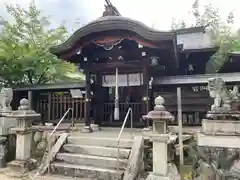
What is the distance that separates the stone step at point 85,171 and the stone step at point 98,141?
2.80 feet

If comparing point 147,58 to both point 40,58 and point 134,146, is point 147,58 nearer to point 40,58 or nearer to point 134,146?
point 134,146

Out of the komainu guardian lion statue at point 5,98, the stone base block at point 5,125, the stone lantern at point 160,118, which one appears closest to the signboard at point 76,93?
the komainu guardian lion statue at point 5,98

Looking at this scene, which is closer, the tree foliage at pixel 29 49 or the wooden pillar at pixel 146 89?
the wooden pillar at pixel 146 89

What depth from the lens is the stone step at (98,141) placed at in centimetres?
589

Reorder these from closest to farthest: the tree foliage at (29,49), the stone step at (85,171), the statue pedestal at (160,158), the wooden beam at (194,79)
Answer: the statue pedestal at (160,158), the stone step at (85,171), the wooden beam at (194,79), the tree foliage at (29,49)

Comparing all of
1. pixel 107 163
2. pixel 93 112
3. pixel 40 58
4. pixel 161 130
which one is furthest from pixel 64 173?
pixel 40 58

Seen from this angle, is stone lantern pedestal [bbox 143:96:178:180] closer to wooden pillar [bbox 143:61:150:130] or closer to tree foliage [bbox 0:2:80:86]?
wooden pillar [bbox 143:61:150:130]

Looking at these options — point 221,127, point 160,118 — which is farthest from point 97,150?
point 221,127

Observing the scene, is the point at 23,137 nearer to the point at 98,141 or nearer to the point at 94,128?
the point at 98,141

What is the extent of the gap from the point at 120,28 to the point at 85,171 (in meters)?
4.77

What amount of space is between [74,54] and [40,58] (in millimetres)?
3702

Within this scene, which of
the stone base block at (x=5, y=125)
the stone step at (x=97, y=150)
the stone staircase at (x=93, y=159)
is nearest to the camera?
the stone staircase at (x=93, y=159)

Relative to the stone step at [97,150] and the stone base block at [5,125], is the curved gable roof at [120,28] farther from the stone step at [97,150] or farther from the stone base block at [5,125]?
Answer: the stone step at [97,150]

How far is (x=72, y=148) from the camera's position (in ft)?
20.5
